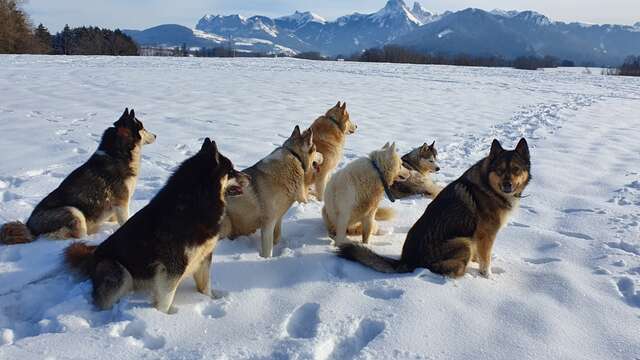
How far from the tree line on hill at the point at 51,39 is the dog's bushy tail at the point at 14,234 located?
52145 mm

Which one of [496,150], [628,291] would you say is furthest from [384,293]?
[628,291]

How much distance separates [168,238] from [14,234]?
2.56 metres

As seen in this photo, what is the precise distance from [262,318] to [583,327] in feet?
9.53

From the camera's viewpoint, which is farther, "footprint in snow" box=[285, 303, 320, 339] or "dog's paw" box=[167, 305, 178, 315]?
"dog's paw" box=[167, 305, 178, 315]

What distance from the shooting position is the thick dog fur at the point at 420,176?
304 inches

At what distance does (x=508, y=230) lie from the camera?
647cm

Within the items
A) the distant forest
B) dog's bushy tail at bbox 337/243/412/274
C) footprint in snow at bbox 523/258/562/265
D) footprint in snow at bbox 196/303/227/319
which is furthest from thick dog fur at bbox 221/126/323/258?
the distant forest

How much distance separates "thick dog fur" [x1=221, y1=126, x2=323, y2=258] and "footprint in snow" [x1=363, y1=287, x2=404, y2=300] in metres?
1.45

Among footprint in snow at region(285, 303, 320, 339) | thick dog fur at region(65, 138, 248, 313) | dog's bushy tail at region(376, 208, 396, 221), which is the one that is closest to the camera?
footprint in snow at region(285, 303, 320, 339)

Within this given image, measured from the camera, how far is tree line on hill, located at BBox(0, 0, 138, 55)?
162ft

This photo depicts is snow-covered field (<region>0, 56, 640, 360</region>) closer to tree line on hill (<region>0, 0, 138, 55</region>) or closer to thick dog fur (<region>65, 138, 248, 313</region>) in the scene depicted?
thick dog fur (<region>65, 138, 248, 313</region>)

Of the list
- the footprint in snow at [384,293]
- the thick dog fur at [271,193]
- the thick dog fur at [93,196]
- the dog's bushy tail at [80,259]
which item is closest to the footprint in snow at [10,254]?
the thick dog fur at [93,196]

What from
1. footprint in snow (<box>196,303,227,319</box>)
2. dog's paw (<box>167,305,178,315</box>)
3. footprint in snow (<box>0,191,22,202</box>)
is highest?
footprint in snow (<box>0,191,22,202</box>)

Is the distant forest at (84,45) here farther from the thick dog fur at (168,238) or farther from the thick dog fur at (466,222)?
the thick dog fur at (168,238)
